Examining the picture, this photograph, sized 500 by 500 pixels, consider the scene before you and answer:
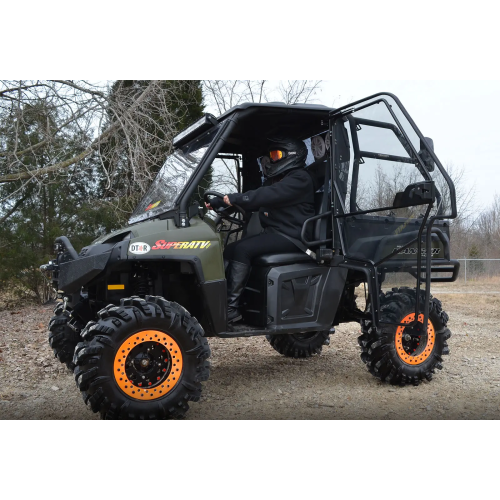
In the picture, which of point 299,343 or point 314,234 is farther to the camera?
point 299,343

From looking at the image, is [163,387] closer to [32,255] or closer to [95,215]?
[95,215]

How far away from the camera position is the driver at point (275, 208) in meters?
4.54

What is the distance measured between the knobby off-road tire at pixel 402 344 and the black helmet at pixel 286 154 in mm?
1396

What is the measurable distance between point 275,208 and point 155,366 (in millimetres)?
1764

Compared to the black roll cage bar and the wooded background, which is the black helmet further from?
the wooded background

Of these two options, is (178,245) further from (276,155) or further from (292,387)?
(292,387)

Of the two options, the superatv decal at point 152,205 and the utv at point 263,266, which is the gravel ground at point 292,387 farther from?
the superatv decal at point 152,205

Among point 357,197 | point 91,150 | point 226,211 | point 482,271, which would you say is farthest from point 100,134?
point 482,271

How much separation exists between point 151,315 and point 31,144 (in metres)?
4.65

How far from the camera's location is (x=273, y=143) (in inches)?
193

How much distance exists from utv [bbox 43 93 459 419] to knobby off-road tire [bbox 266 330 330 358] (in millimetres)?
1100

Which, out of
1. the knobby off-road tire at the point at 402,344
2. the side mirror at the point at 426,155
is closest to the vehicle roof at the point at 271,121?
the side mirror at the point at 426,155

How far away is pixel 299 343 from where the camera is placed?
6.28m

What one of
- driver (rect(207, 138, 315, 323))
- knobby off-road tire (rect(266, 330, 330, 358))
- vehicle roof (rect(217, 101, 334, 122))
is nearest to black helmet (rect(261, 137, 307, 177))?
driver (rect(207, 138, 315, 323))
